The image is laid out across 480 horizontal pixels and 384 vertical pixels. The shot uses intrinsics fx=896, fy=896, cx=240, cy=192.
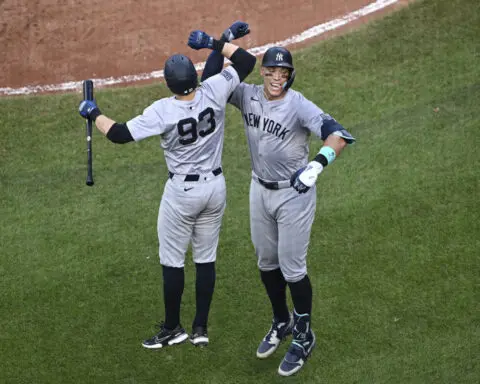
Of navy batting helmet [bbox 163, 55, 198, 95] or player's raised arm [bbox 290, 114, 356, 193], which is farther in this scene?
navy batting helmet [bbox 163, 55, 198, 95]

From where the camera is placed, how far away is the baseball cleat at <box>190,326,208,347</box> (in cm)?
617

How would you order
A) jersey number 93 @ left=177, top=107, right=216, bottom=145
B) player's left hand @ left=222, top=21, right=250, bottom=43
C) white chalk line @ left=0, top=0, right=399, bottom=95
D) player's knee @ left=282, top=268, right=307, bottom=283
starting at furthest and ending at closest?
1. white chalk line @ left=0, top=0, right=399, bottom=95
2. player's left hand @ left=222, top=21, right=250, bottom=43
3. player's knee @ left=282, top=268, right=307, bottom=283
4. jersey number 93 @ left=177, top=107, right=216, bottom=145

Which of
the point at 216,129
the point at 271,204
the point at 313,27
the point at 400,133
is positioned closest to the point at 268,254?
the point at 271,204

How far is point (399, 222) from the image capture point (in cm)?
740

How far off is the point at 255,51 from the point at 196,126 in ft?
15.6

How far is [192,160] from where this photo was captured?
19.1 feet

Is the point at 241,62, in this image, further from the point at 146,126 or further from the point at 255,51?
the point at 255,51

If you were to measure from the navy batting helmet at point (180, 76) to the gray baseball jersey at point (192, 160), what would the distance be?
10cm

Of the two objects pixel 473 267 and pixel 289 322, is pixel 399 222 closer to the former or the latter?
pixel 473 267

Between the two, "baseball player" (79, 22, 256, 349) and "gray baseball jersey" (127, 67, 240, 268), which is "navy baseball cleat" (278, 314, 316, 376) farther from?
"gray baseball jersey" (127, 67, 240, 268)

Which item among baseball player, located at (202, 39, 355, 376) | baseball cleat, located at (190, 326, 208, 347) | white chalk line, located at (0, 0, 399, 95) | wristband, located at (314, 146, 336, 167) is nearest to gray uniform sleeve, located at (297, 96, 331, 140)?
baseball player, located at (202, 39, 355, 376)

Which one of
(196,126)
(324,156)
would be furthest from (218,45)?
(324,156)

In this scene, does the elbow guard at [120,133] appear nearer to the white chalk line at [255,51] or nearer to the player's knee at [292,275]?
the player's knee at [292,275]

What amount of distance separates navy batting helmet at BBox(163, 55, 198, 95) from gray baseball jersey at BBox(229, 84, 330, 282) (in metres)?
0.41
